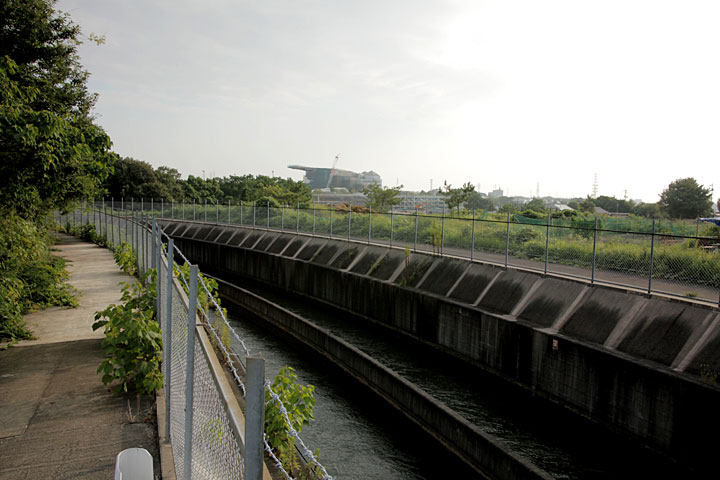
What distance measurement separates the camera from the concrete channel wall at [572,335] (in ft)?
28.8

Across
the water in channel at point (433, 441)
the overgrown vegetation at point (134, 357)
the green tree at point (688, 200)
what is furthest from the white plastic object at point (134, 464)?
the green tree at point (688, 200)

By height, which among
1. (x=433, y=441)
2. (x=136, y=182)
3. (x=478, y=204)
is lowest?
(x=433, y=441)

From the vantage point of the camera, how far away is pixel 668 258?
12.2m

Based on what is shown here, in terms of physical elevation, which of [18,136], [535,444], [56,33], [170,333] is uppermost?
[56,33]

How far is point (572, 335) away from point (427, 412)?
4.03 meters

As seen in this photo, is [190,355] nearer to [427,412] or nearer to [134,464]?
[134,464]

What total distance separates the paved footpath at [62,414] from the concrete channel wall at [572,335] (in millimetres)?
8349

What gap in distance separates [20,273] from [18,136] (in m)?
5.47

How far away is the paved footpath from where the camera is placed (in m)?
5.00

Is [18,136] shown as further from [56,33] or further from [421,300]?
[56,33]

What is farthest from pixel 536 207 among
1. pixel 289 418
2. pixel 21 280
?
pixel 289 418

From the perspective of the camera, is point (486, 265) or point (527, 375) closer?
point (527, 375)

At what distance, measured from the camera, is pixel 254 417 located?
5.12ft

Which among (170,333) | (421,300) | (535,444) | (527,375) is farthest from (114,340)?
(421,300)
